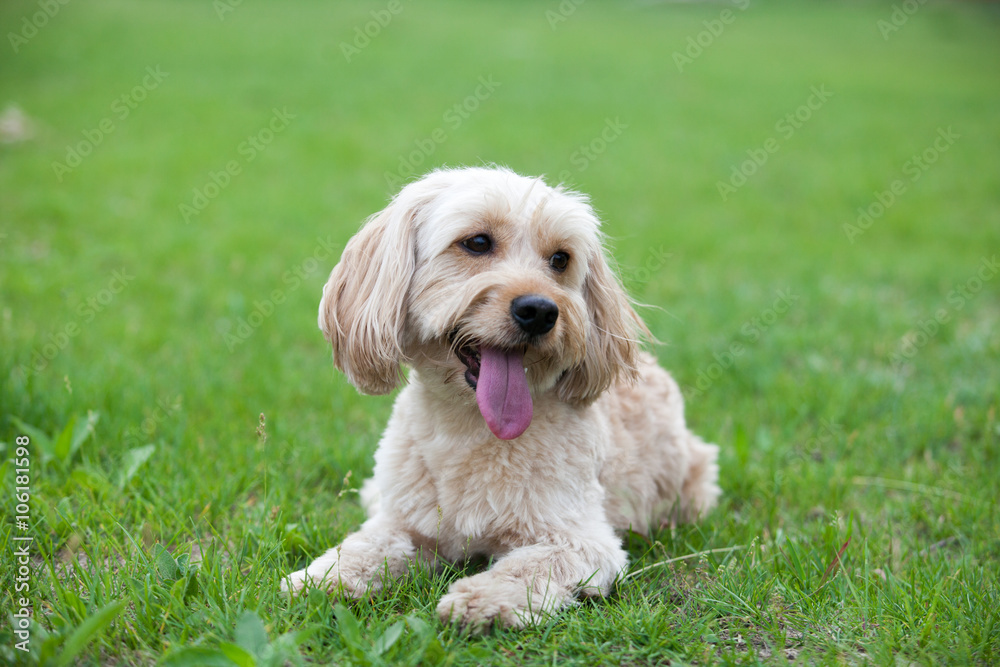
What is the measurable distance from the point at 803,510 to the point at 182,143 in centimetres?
901

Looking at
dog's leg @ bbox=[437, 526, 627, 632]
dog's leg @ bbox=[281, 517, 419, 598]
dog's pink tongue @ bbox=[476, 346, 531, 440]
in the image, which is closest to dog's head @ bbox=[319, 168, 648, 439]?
dog's pink tongue @ bbox=[476, 346, 531, 440]

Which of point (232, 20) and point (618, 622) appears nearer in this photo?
point (618, 622)

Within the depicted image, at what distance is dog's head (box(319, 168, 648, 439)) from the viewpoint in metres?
2.71

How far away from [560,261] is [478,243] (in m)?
0.35

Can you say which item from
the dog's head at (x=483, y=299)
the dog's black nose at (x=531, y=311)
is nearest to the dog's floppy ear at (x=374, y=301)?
the dog's head at (x=483, y=299)

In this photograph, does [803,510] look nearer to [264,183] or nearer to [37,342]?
[37,342]

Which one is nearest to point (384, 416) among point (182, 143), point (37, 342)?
point (37, 342)

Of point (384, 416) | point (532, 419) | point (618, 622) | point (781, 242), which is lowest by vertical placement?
point (781, 242)

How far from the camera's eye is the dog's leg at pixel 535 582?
249 centimetres

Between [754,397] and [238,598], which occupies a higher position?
[238,598]

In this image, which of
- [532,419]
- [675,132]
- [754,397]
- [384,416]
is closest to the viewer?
[532,419]

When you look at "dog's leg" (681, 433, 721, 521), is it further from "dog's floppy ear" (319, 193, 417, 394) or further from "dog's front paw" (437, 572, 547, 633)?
"dog's floppy ear" (319, 193, 417, 394)

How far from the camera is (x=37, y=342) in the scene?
4773 mm

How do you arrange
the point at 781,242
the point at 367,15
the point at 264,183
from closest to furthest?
the point at 781,242 → the point at 264,183 → the point at 367,15
